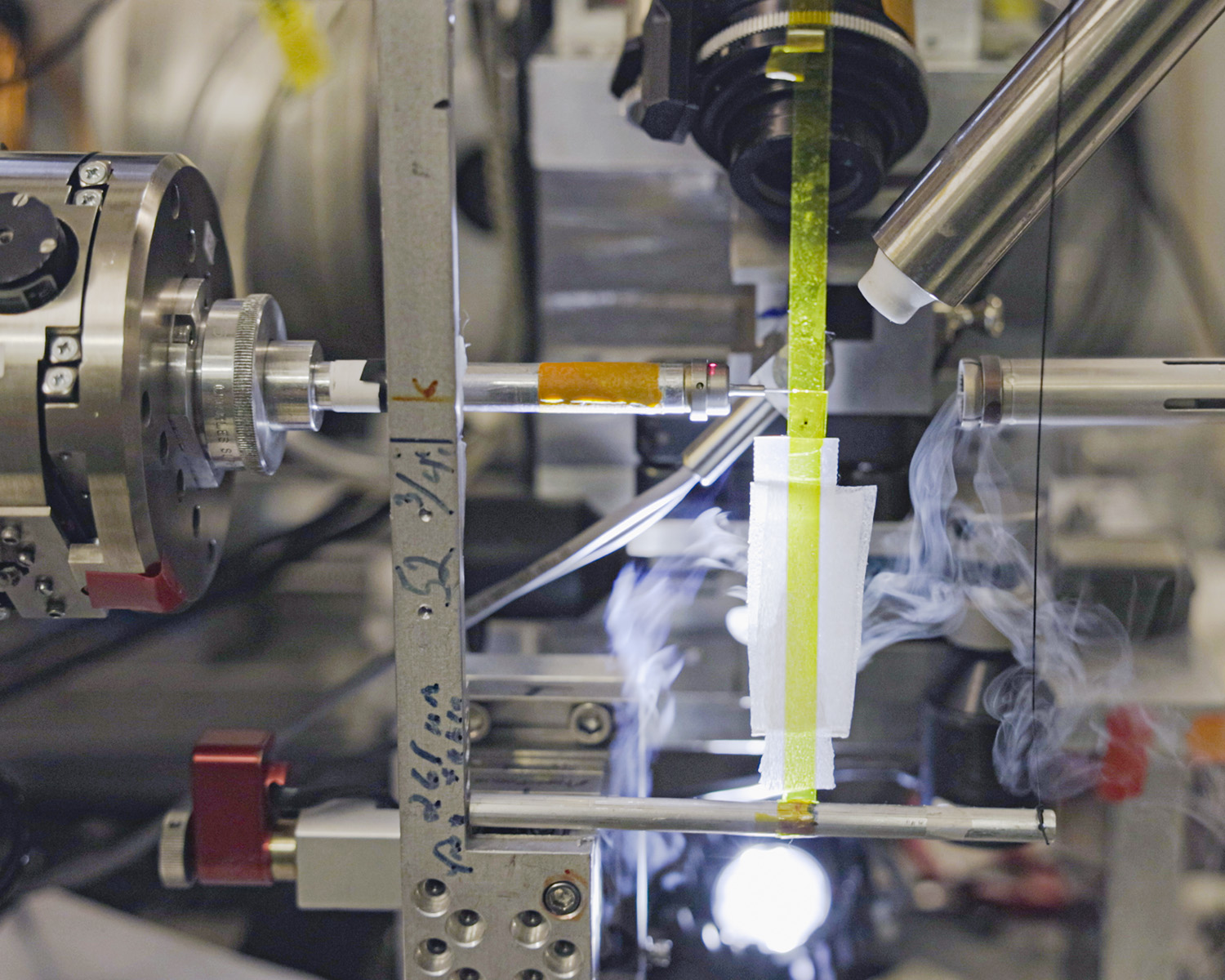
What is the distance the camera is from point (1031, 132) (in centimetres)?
46

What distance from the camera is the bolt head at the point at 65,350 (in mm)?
496

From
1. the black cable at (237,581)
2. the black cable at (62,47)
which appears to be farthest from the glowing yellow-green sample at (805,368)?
the black cable at (62,47)

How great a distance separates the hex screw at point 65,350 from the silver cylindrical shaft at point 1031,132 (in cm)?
46

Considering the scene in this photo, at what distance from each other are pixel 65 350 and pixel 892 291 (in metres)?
0.47

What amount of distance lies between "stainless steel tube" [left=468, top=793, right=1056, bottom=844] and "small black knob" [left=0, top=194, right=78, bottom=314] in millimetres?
378

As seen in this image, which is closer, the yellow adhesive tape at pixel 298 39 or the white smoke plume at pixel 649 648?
the white smoke plume at pixel 649 648

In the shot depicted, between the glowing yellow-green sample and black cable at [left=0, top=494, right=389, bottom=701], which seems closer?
the glowing yellow-green sample

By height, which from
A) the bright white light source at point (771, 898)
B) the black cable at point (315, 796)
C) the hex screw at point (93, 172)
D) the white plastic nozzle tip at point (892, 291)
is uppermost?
the hex screw at point (93, 172)

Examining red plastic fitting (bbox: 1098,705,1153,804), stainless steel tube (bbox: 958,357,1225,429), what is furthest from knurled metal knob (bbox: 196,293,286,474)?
red plastic fitting (bbox: 1098,705,1153,804)

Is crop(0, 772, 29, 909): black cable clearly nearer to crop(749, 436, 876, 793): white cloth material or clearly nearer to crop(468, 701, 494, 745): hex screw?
crop(468, 701, 494, 745): hex screw

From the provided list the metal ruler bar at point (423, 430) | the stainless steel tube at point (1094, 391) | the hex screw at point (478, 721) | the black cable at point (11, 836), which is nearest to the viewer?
the metal ruler bar at point (423, 430)

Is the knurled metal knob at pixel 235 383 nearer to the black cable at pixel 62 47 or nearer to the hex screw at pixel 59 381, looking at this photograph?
the hex screw at pixel 59 381

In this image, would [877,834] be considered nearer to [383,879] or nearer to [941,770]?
[941,770]

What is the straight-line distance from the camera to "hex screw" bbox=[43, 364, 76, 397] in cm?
49
